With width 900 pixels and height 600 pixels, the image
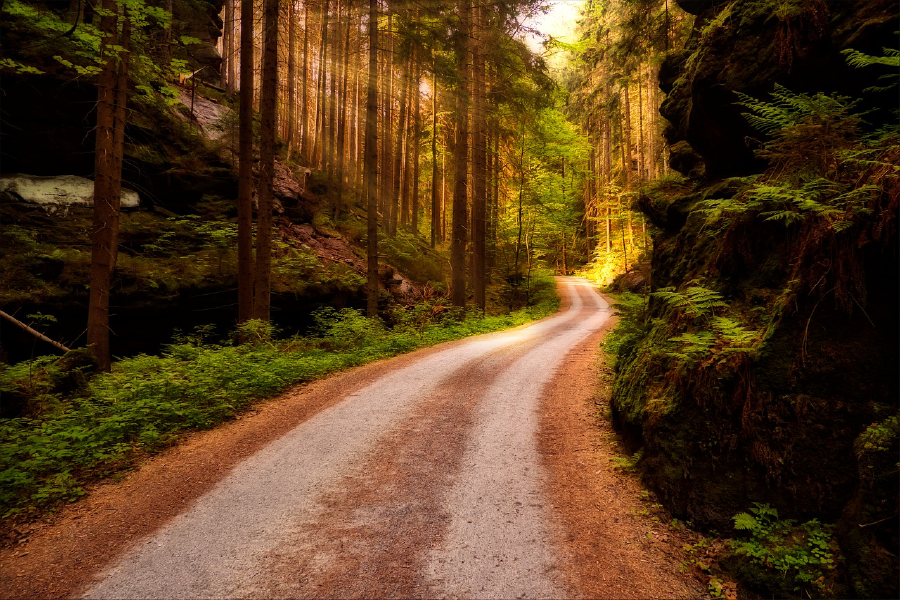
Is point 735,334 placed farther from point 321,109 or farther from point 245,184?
Answer: point 321,109

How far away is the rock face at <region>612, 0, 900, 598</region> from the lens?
10.0 feet

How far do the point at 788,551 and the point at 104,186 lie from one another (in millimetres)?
12155

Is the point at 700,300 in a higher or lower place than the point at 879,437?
higher

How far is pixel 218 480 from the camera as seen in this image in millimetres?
4711

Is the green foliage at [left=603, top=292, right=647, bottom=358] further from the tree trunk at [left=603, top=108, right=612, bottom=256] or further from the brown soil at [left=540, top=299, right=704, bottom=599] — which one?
the tree trunk at [left=603, top=108, right=612, bottom=256]

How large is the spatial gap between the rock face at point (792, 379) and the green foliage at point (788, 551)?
104 millimetres

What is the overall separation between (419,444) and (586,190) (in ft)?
134

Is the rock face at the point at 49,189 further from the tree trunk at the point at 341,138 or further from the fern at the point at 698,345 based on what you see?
the fern at the point at 698,345

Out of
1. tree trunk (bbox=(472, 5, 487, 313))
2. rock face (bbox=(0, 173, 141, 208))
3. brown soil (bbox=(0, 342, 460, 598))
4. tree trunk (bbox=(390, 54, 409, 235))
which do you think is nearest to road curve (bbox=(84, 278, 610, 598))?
brown soil (bbox=(0, 342, 460, 598))

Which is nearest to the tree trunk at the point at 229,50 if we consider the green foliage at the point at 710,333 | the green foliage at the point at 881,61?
the green foliage at the point at 710,333

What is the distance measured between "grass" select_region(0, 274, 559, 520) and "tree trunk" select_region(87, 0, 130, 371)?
2.35 ft

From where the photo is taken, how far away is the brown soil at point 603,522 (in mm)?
3205

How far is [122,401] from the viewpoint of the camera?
6.22 m

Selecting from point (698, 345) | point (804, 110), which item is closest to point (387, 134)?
point (804, 110)
